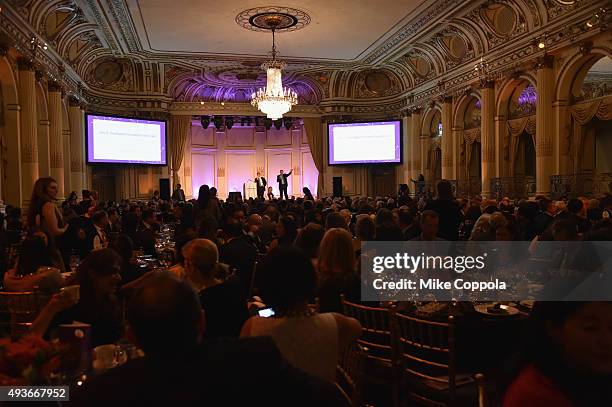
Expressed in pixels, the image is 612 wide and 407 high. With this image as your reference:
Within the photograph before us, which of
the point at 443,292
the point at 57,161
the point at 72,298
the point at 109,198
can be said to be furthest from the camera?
the point at 109,198

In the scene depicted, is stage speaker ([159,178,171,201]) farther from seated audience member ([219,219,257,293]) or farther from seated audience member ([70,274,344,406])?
seated audience member ([70,274,344,406])

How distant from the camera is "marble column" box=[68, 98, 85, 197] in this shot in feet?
52.6

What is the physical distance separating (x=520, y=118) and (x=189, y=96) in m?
12.7

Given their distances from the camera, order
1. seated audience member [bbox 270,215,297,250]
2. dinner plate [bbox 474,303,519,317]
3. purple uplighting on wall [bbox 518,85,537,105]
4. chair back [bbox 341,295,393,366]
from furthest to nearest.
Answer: purple uplighting on wall [bbox 518,85,537,105] → seated audience member [bbox 270,215,297,250] → dinner plate [bbox 474,303,519,317] → chair back [bbox 341,295,393,366]

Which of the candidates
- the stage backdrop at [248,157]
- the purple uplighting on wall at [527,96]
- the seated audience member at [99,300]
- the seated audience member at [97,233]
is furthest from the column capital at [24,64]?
the purple uplighting on wall at [527,96]

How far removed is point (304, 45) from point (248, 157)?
849 centimetres

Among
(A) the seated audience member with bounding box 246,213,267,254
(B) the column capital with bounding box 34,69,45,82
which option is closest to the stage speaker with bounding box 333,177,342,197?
(B) the column capital with bounding box 34,69,45,82

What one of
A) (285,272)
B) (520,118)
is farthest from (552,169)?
(285,272)

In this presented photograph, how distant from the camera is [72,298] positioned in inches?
100

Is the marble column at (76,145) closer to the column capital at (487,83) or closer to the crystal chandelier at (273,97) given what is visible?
the crystal chandelier at (273,97)

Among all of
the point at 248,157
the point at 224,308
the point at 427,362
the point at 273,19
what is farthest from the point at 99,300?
the point at 248,157

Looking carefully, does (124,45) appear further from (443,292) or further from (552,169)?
(443,292)

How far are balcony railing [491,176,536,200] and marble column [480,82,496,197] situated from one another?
0.27m

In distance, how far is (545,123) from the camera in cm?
1175
